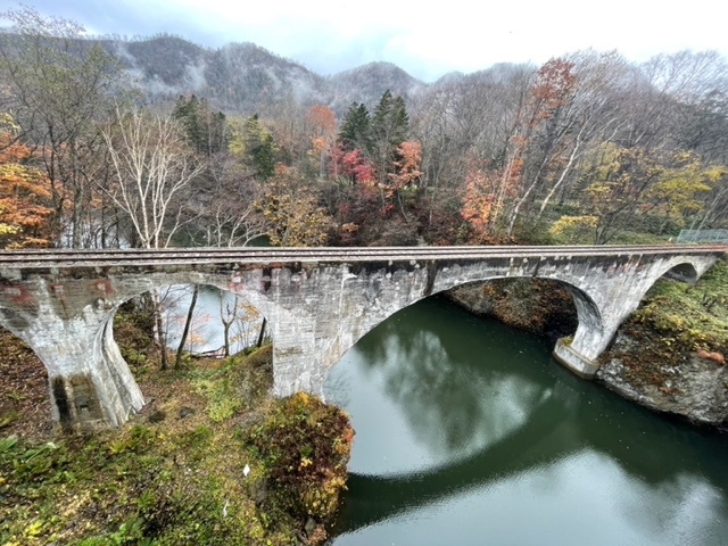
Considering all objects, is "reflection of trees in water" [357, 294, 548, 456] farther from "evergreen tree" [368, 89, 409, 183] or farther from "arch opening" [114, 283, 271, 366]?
"evergreen tree" [368, 89, 409, 183]

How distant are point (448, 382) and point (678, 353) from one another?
33.6 feet

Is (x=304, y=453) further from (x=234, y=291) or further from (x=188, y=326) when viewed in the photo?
(x=188, y=326)

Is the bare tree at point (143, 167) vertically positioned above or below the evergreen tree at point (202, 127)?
below

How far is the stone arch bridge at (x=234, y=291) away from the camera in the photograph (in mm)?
7691

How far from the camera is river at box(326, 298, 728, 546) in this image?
10.7 metres

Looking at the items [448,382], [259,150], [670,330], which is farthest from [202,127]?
[670,330]

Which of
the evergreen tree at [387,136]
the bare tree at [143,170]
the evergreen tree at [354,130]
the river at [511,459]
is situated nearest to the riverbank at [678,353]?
the river at [511,459]

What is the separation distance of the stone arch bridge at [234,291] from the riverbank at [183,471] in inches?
34.5

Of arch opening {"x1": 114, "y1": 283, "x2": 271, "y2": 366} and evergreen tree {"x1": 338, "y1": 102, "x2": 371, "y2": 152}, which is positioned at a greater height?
evergreen tree {"x1": 338, "y1": 102, "x2": 371, "y2": 152}

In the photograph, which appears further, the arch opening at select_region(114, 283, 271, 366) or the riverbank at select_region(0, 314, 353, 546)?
the arch opening at select_region(114, 283, 271, 366)

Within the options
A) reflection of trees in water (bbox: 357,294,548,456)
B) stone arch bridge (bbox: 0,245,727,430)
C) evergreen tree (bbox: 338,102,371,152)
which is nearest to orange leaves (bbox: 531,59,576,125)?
stone arch bridge (bbox: 0,245,727,430)

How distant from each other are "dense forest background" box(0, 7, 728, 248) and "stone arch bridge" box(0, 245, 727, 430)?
4.34 m

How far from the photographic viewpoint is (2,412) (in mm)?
9023

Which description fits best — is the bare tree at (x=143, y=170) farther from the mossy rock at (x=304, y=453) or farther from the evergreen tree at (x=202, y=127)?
the evergreen tree at (x=202, y=127)
